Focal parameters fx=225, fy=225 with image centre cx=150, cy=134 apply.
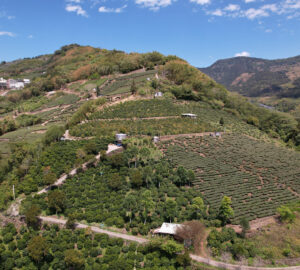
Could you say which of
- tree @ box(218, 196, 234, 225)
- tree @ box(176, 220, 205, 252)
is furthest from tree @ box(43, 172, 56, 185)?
tree @ box(218, 196, 234, 225)

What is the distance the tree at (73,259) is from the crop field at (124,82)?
57619 millimetres

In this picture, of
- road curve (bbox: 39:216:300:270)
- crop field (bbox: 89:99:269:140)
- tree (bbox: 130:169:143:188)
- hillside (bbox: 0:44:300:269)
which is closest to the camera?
road curve (bbox: 39:216:300:270)

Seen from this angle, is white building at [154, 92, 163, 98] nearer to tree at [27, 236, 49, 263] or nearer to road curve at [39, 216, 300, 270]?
road curve at [39, 216, 300, 270]

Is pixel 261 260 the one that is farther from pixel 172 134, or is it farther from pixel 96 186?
pixel 172 134

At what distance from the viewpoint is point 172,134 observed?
49.0 metres

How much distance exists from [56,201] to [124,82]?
203ft

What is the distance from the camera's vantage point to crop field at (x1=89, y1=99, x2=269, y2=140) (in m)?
59.4

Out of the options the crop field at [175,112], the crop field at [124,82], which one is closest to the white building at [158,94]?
the crop field at [175,112]

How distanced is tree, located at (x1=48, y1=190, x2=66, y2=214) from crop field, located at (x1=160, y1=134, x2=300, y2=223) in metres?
18.3

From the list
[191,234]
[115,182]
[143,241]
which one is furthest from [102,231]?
[191,234]

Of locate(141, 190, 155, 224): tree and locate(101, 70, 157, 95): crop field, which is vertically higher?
locate(101, 70, 157, 95): crop field

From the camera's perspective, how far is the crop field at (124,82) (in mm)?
78000

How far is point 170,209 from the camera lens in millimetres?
28750

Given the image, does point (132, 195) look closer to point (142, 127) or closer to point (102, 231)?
point (102, 231)
